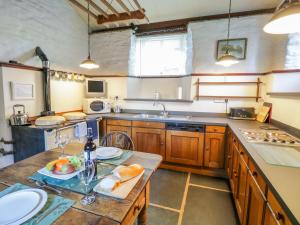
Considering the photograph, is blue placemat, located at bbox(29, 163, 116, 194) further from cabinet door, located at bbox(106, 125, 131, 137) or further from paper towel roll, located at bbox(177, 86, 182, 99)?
paper towel roll, located at bbox(177, 86, 182, 99)

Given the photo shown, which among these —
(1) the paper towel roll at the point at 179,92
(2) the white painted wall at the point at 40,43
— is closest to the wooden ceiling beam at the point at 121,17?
(2) the white painted wall at the point at 40,43

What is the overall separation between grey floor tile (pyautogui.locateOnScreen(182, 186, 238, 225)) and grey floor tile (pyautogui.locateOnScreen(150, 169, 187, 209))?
0.14 metres

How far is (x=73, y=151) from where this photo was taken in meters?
1.58

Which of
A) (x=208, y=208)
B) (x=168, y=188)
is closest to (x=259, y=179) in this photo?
(x=208, y=208)

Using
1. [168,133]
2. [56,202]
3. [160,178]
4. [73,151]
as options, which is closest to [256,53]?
[168,133]

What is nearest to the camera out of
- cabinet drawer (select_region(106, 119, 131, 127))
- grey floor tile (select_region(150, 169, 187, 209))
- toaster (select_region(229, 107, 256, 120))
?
grey floor tile (select_region(150, 169, 187, 209))

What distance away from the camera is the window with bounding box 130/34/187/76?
341 cm

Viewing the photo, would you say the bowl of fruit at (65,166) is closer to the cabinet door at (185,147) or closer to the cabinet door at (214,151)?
the cabinet door at (185,147)

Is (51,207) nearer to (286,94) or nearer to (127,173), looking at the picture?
(127,173)

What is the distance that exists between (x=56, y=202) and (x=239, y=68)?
3.04 meters

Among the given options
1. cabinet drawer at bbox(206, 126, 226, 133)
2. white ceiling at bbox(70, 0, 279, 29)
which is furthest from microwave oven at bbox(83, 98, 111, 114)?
cabinet drawer at bbox(206, 126, 226, 133)

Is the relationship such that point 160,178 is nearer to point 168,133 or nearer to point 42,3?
point 168,133

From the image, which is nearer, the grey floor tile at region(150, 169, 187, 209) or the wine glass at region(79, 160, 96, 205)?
the wine glass at region(79, 160, 96, 205)

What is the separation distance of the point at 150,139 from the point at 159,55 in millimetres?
1721
